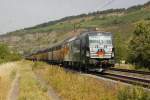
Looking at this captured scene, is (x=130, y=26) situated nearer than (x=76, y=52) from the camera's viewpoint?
No

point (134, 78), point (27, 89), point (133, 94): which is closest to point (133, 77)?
point (134, 78)

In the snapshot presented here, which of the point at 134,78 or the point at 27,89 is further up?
the point at 134,78

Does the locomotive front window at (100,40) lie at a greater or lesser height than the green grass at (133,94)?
greater

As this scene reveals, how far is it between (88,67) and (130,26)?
542 feet

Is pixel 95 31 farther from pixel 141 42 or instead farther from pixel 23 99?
pixel 141 42

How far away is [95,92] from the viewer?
1762 centimetres

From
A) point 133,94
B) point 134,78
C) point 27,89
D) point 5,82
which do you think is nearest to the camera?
point 133,94

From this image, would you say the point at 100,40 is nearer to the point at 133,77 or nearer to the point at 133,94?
the point at 133,77

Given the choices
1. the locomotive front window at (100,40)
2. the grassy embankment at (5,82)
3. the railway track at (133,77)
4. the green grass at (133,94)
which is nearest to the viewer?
the green grass at (133,94)

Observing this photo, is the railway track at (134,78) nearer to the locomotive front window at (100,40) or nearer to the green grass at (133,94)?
the locomotive front window at (100,40)

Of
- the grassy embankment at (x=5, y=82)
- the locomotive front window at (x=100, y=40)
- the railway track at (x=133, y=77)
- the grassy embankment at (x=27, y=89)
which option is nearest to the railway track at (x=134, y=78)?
the railway track at (x=133, y=77)

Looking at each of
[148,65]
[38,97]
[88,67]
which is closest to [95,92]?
[38,97]

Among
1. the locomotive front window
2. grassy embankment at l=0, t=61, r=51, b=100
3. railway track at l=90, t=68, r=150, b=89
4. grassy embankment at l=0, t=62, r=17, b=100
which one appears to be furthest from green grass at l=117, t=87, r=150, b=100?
the locomotive front window

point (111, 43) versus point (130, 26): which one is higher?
point (130, 26)
